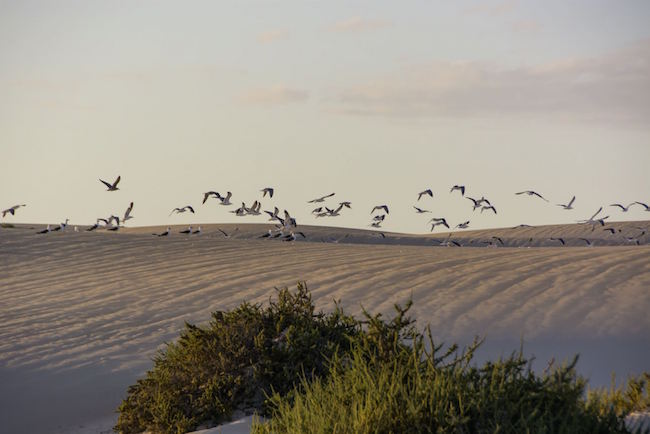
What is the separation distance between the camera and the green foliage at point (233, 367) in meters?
9.92

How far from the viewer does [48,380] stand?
563 inches

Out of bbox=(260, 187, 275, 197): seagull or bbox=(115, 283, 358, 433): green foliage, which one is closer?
bbox=(115, 283, 358, 433): green foliage

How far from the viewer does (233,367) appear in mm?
10070

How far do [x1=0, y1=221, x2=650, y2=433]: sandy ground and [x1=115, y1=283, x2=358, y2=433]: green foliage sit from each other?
2005mm

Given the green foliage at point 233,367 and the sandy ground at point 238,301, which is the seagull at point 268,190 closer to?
the sandy ground at point 238,301

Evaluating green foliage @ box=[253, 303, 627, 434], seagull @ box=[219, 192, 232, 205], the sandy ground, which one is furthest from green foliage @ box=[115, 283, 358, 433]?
seagull @ box=[219, 192, 232, 205]

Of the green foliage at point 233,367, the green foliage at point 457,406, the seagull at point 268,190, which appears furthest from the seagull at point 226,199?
the green foliage at point 457,406

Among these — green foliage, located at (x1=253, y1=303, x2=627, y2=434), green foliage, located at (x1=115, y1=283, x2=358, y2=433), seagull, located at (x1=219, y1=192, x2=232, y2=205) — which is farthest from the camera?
seagull, located at (x1=219, y1=192, x2=232, y2=205)

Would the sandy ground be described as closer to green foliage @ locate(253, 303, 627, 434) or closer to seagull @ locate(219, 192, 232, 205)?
seagull @ locate(219, 192, 232, 205)

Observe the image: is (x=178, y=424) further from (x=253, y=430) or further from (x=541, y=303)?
(x=541, y=303)

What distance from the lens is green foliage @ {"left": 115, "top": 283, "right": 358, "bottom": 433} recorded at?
32.6 ft

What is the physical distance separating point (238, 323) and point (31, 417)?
14.6ft

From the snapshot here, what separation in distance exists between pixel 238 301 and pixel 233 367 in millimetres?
8710

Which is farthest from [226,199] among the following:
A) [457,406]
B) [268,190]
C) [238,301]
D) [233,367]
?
[457,406]
